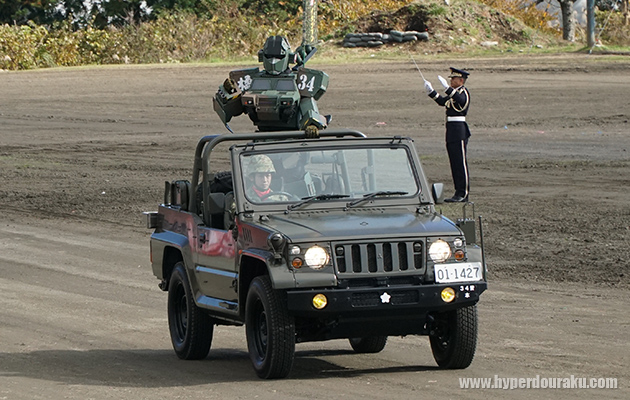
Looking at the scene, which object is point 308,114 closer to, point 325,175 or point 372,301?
point 325,175

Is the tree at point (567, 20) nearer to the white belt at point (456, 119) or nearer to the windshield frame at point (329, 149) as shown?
the white belt at point (456, 119)

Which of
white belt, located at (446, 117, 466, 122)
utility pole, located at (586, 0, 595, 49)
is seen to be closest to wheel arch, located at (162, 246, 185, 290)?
white belt, located at (446, 117, 466, 122)

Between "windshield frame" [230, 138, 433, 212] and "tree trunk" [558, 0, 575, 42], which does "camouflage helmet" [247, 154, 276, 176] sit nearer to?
"windshield frame" [230, 138, 433, 212]

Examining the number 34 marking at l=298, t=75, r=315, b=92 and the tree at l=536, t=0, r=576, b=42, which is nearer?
the number 34 marking at l=298, t=75, r=315, b=92

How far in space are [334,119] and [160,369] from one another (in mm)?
25075

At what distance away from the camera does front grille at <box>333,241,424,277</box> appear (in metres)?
8.31

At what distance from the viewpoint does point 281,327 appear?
27.4 feet

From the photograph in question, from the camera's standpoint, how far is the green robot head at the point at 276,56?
16578mm

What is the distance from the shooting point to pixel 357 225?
28.2 feet

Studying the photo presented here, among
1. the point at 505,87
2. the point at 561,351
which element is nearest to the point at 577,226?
the point at 561,351

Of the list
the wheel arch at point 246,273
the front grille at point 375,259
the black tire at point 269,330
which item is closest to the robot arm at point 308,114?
the wheel arch at point 246,273

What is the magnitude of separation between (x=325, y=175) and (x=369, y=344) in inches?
61.1

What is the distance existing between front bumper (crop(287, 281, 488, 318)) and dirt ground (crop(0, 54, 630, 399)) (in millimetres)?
541

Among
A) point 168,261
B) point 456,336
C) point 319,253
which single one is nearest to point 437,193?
point 456,336
